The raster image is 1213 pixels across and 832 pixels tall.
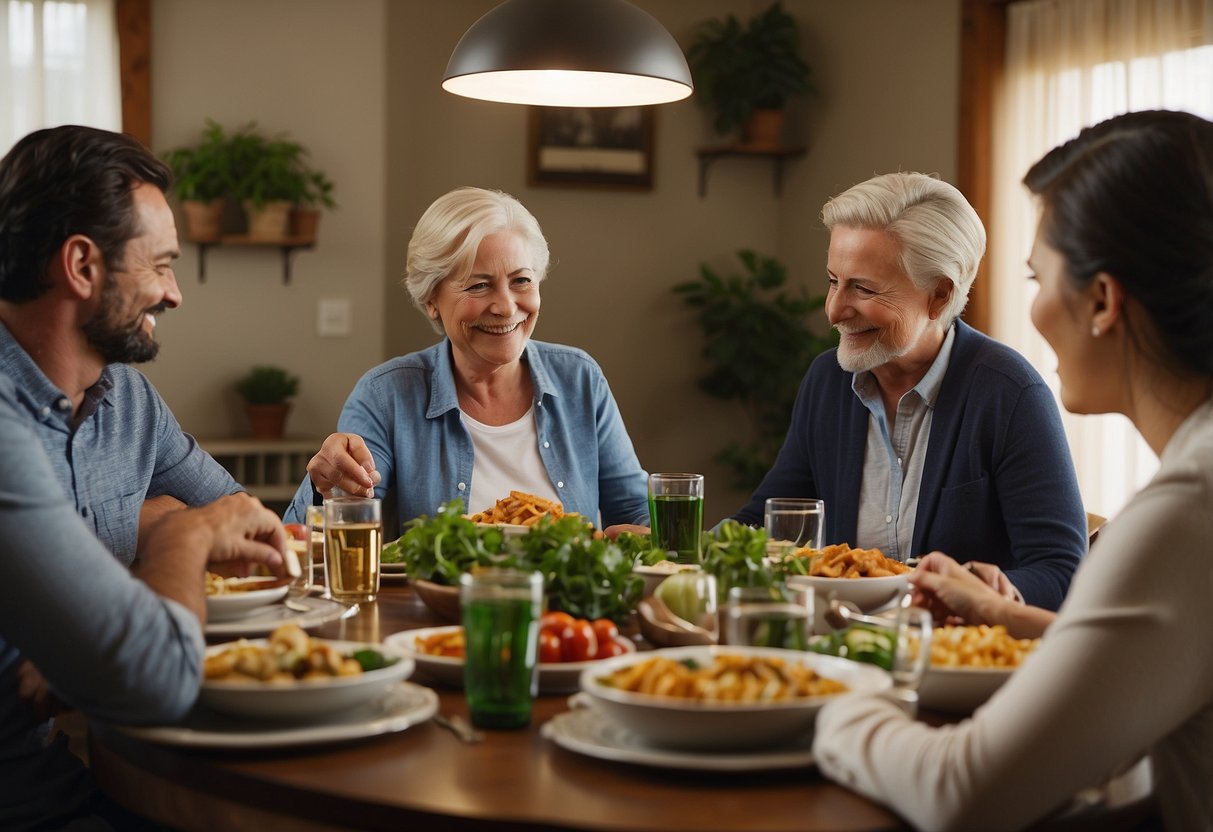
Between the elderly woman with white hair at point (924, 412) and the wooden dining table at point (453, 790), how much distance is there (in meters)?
1.19

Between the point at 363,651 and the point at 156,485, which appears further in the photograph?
the point at 156,485

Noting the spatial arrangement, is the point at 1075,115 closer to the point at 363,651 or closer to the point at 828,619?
the point at 828,619

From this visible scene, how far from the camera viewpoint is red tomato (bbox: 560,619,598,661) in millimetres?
1469

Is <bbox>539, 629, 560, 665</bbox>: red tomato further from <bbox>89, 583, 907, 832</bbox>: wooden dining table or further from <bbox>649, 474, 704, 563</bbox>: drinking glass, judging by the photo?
<bbox>649, 474, 704, 563</bbox>: drinking glass

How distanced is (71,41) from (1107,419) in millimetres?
3613

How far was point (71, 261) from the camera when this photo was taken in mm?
1792

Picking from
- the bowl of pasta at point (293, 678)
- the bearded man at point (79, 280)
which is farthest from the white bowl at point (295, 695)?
the bearded man at point (79, 280)

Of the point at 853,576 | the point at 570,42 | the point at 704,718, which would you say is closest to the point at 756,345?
the point at 570,42

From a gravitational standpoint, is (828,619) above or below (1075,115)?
below

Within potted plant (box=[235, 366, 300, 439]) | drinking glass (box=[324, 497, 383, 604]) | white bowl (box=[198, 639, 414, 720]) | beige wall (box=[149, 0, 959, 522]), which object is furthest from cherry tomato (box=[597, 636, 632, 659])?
beige wall (box=[149, 0, 959, 522])

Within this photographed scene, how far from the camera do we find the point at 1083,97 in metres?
4.23

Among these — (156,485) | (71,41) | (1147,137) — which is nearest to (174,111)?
(71,41)

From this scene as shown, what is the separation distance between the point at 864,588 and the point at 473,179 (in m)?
3.93

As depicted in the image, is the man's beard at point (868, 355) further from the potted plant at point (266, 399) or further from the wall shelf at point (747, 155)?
the wall shelf at point (747, 155)
